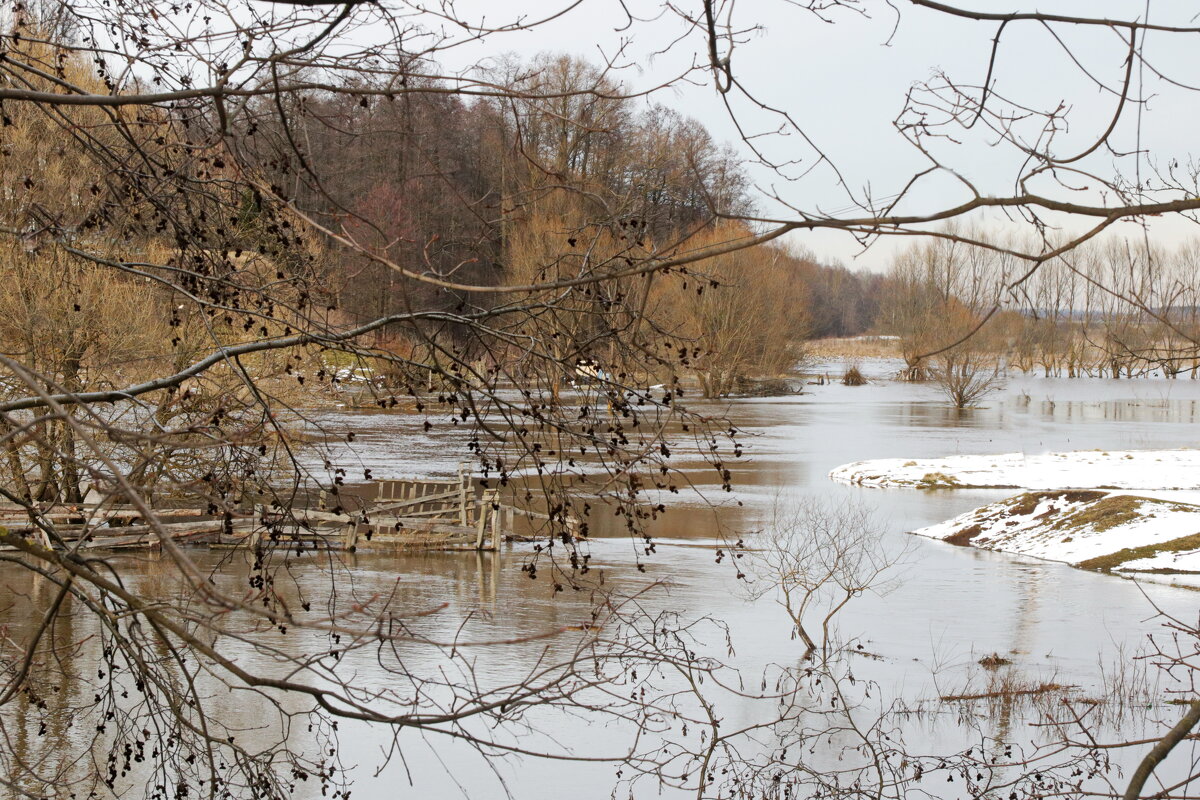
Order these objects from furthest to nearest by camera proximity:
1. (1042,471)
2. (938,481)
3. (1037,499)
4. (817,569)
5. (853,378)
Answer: (853,378) → (1042,471) → (938,481) → (1037,499) → (817,569)

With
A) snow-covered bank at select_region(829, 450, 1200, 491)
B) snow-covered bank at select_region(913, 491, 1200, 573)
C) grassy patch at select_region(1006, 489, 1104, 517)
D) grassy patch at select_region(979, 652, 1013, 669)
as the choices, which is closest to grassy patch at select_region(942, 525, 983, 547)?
snow-covered bank at select_region(913, 491, 1200, 573)

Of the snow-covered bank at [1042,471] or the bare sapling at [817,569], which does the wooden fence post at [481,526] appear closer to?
the bare sapling at [817,569]

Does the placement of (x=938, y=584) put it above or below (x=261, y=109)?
below

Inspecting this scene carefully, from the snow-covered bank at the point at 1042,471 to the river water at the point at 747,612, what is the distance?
1.05 m

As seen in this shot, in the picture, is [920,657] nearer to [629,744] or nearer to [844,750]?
[844,750]

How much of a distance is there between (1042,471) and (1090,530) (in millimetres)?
6758

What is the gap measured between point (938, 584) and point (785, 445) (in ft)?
50.7

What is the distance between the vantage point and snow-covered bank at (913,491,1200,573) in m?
18.3

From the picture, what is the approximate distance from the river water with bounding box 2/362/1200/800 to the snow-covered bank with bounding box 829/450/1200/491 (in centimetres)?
105

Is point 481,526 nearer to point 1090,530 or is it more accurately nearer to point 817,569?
point 817,569

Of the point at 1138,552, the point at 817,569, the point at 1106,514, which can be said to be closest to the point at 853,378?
the point at 1106,514

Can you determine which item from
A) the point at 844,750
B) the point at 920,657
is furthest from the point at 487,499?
the point at 844,750

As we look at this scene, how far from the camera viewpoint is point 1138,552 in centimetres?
1855

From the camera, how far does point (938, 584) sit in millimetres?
17141
